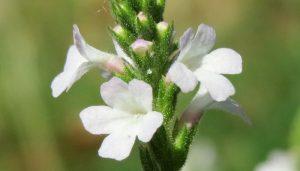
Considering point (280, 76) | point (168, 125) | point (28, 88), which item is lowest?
point (280, 76)

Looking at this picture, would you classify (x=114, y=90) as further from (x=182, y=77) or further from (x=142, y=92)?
(x=182, y=77)

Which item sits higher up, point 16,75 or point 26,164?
point 16,75

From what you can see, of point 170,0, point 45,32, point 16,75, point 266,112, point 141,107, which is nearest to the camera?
point 141,107

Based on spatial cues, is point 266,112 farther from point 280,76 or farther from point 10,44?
point 10,44

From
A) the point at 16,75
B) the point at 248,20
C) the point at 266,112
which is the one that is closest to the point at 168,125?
the point at 16,75

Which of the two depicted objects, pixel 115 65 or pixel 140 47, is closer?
pixel 140 47

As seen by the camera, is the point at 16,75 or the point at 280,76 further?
the point at 280,76

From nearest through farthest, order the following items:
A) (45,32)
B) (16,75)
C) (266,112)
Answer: (16,75)
(266,112)
(45,32)

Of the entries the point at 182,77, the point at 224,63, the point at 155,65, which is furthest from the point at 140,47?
the point at 224,63
